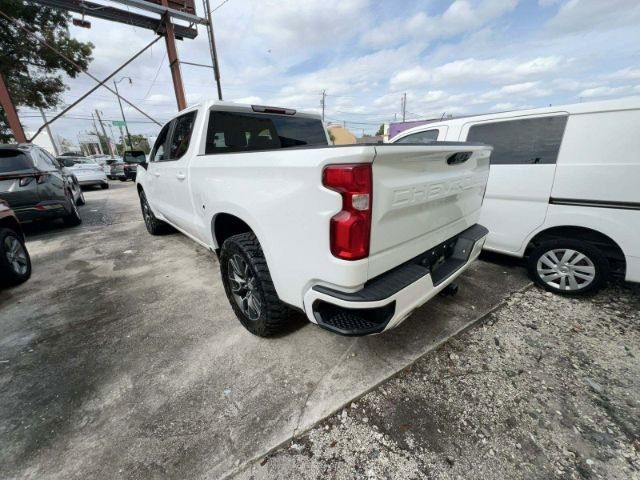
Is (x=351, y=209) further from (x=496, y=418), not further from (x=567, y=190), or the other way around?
(x=567, y=190)

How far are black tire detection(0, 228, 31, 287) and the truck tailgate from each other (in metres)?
A: 4.31

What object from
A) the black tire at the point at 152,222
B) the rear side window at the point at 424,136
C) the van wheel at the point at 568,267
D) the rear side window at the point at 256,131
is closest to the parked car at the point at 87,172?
the black tire at the point at 152,222

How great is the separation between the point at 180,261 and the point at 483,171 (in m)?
3.86

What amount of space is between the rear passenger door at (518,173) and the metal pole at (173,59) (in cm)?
1201

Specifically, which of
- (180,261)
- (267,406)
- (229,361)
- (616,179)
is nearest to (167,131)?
(180,261)

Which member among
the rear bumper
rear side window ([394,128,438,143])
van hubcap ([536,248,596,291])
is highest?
rear side window ([394,128,438,143])

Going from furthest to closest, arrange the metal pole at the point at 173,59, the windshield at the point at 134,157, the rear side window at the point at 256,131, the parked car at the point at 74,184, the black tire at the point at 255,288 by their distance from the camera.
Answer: the metal pole at the point at 173,59 < the parked car at the point at 74,184 < the windshield at the point at 134,157 < the rear side window at the point at 256,131 < the black tire at the point at 255,288

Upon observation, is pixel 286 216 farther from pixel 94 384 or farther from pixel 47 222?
pixel 47 222

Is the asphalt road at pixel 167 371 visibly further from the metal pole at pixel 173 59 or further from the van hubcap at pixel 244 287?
the metal pole at pixel 173 59

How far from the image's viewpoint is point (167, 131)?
3.53 m

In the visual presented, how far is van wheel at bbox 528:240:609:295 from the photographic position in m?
2.51

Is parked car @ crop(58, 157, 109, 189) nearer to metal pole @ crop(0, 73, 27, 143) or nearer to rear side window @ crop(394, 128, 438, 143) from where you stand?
metal pole @ crop(0, 73, 27, 143)

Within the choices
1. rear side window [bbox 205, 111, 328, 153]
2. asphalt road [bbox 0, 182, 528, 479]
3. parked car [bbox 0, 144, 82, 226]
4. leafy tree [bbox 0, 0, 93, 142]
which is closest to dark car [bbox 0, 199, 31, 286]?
asphalt road [bbox 0, 182, 528, 479]

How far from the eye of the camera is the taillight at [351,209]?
1233 mm
